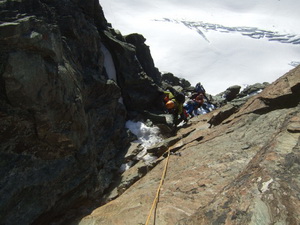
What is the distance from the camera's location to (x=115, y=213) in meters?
7.10

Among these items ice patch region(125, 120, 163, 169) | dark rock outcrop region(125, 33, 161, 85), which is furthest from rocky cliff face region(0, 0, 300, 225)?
dark rock outcrop region(125, 33, 161, 85)

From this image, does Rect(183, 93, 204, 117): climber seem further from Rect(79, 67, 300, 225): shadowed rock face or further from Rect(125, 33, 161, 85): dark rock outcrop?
Rect(79, 67, 300, 225): shadowed rock face

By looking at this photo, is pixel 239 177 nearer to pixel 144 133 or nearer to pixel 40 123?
pixel 40 123

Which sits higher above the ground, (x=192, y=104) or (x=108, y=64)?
(x=108, y=64)

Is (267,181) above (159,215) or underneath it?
above

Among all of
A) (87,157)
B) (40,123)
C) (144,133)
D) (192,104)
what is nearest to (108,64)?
(144,133)

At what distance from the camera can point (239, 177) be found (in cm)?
550

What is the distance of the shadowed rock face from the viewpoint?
4324 mm

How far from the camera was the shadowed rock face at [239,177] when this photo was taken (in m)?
4.32

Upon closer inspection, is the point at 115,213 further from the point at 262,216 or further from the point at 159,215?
the point at 262,216

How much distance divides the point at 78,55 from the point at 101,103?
9.32ft

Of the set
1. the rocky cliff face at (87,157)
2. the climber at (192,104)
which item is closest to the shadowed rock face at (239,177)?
the rocky cliff face at (87,157)

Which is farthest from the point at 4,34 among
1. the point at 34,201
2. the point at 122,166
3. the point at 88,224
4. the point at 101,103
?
the point at 122,166

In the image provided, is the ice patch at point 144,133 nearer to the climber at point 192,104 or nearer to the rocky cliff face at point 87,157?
the rocky cliff face at point 87,157
